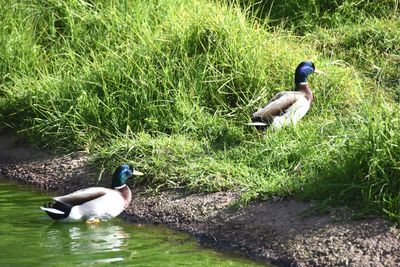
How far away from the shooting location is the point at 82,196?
29.6ft

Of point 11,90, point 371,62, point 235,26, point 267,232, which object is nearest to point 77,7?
point 11,90

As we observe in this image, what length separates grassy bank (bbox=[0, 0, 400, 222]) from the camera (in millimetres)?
8086

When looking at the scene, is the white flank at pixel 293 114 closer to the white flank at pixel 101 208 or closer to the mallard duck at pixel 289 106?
the mallard duck at pixel 289 106

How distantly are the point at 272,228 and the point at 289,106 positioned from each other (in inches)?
89.5

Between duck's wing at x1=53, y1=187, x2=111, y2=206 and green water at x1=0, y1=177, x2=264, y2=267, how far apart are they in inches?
7.6

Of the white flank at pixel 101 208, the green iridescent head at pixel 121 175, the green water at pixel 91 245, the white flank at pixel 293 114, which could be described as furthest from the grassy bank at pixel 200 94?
the green water at pixel 91 245

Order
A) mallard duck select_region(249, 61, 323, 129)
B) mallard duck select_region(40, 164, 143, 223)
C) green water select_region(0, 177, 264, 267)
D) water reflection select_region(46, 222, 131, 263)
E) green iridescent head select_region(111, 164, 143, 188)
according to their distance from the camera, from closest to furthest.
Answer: green water select_region(0, 177, 264, 267) → water reflection select_region(46, 222, 131, 263) → mallard duck select_region(40, 164, 143, 223) → green iridescent head select_region(111, 164, 143, 188) → mallard duck select_region(249, 61, 323, 129)

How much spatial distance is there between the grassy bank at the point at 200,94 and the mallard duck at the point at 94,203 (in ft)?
1.11

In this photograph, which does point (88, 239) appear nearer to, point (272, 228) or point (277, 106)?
point (272, 228)

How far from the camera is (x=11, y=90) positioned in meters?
11.5

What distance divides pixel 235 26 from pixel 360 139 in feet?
11.0

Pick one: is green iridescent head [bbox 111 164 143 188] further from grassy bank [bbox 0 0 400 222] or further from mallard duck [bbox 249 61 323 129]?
mallard duck [bbox 249 61 323 129]

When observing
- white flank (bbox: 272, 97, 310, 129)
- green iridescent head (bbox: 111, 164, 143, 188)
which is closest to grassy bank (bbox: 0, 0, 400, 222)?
white flank (bbox: 272, 97, 310, 129)

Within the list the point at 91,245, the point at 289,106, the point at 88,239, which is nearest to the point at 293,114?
the point at 289,106
